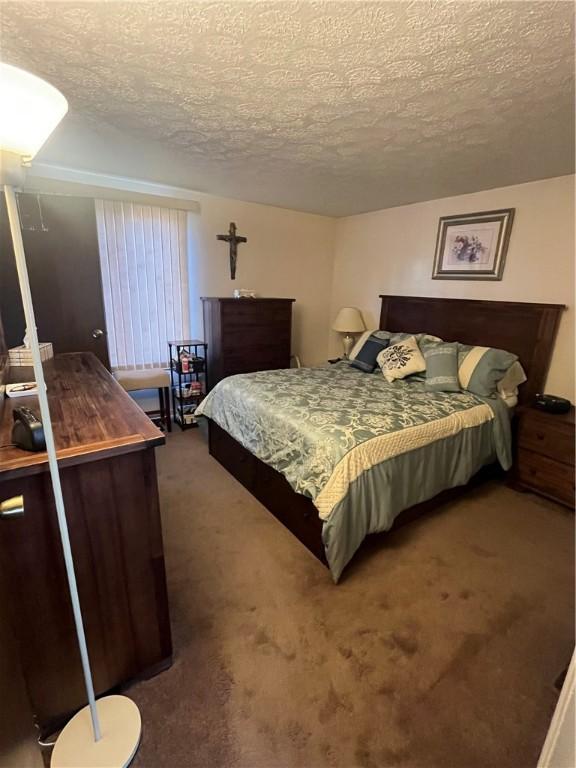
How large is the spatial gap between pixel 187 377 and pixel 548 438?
3270 mm

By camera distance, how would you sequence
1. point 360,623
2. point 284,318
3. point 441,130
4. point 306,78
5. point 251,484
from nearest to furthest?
1. point 306,78
2. point 360,623
3. point 441,130
4. point 251,484
5. point 284,318

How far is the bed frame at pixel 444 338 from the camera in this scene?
213 centimetres

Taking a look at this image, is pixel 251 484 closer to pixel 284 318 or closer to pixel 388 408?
pixel 388 408

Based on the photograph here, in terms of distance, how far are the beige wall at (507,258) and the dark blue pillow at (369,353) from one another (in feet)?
2.37

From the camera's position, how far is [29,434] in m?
1.02

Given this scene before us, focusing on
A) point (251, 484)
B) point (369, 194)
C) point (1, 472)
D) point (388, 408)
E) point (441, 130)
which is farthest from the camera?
point (369, 194)

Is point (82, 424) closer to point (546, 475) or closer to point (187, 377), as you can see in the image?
point (187, 377)

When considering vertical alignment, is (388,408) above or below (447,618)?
above

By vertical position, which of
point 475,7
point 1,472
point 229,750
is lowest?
point 229,750

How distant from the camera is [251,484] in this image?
2564 mm

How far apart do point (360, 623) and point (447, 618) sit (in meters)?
0.41

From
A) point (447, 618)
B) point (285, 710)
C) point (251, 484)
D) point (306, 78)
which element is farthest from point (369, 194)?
point (285, 710)

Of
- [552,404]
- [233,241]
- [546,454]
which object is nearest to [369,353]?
[552,404]

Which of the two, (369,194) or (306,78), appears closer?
(306,78)
